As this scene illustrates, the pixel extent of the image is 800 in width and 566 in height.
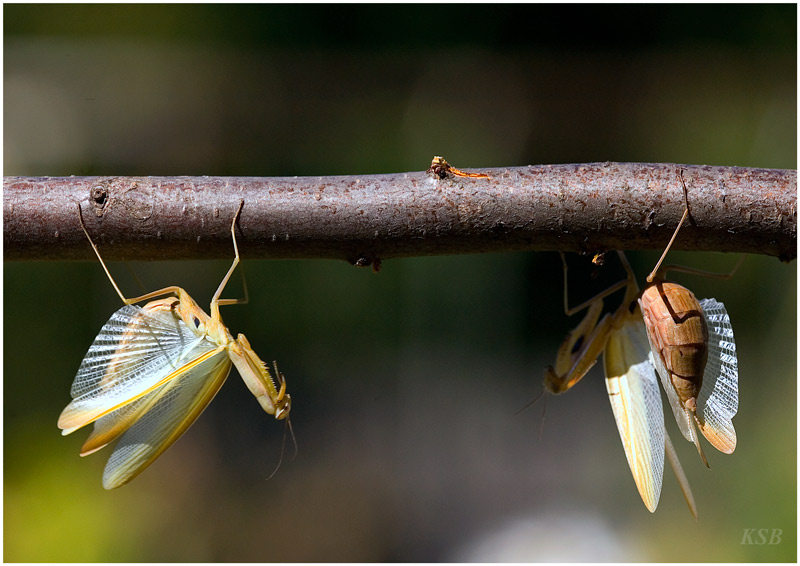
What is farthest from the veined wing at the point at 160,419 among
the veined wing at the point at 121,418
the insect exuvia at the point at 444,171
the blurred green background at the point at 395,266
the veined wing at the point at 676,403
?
the blurred green background at the point at 395,266

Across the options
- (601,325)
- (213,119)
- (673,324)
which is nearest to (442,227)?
(673,324)

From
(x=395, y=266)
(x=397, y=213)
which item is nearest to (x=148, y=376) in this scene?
(x=397, y=213)

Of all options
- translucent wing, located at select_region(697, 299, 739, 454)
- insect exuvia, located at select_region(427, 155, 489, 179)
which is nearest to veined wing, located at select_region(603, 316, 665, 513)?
translucent wing, located at select_region(697, 299, 739, 454)

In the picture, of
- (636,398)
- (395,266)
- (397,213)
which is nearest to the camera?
(397,213)

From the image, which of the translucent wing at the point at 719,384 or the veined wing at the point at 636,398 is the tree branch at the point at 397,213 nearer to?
the translucent wing at the point at 719,384

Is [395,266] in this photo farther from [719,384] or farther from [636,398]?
[719,384]

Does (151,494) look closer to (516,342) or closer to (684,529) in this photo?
(516,342)
